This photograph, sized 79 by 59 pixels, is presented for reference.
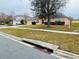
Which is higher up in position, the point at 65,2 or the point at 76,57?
the point at 65,2

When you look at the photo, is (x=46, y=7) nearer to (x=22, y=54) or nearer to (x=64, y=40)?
(x=64, y=40)

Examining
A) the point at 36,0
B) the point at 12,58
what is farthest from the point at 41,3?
the point at 12,58

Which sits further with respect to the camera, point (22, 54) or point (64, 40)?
point (64, 40)

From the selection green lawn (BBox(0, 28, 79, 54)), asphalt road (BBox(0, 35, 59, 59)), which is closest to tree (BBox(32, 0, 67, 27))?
green lawn (BBox(0, 28, 79, 54))

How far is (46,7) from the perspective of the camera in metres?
49.5

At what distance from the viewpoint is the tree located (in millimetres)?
49406

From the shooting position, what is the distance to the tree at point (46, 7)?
4941 cm

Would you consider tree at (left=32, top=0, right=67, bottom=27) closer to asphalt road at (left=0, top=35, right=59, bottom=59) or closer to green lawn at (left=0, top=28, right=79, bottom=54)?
green lawn at (left=0, top=28, right=79, bottom=54)

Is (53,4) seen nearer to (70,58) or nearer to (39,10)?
(39,10)

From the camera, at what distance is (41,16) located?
50.7 metres

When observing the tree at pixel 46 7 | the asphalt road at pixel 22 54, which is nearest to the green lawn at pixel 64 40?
the asphalt road at pixel 22 54

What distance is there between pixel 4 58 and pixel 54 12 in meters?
40.3

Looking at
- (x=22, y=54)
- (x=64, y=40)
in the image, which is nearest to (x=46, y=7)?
(x=64, y=40)

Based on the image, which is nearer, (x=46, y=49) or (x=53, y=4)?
(x=46, y=49)
